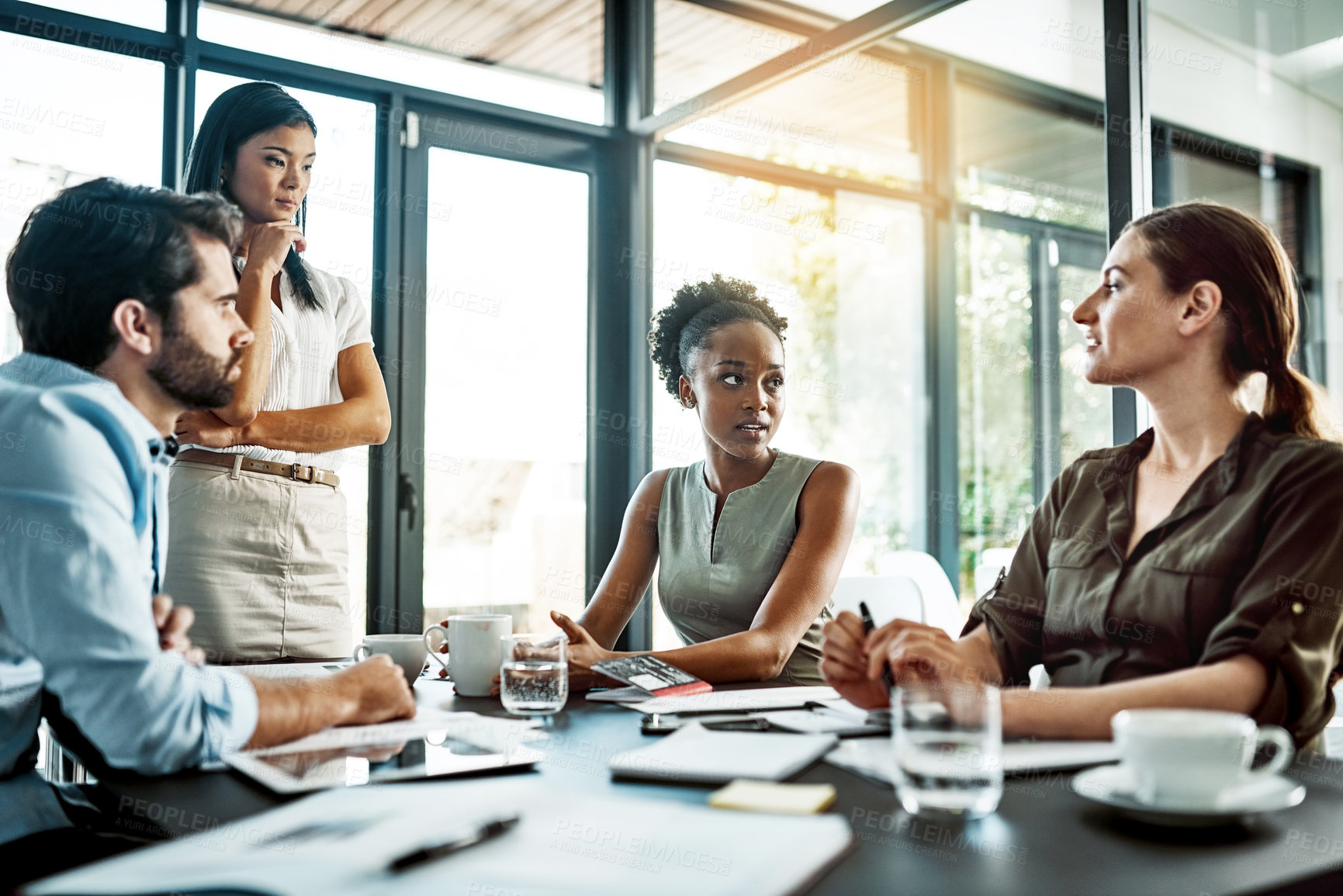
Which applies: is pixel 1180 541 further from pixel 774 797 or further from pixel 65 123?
pixel 65 123

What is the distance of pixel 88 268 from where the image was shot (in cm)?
127

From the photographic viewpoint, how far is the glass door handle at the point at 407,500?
3752mm

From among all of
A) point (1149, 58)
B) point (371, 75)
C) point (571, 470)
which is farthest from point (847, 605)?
point (371, 75)

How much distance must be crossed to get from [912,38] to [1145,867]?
4959mm

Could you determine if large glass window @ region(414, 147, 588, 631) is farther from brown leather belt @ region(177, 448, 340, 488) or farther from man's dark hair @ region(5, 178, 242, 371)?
man's dark hair @ region(5, 178, 242, 371)

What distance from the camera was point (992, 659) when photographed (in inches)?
61.9

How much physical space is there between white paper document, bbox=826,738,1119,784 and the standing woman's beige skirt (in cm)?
128

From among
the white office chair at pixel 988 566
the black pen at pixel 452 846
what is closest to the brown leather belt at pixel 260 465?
the black pen at pixel 452 846

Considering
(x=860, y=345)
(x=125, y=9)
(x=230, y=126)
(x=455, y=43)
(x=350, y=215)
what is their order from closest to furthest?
(x=230, y=126), (x=125, y=9), (x=350, y=215), (x=455, y=43), (x=860, y=345)

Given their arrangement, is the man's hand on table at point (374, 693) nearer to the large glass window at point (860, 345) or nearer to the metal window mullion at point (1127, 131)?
the metal window mullion at point (1127, 131)

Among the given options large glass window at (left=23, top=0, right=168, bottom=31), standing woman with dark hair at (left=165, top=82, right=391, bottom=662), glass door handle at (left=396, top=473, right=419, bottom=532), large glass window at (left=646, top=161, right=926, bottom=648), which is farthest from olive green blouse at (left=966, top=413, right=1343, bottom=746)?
large glass window at (left=646, top=161, right=926, bottom=648)

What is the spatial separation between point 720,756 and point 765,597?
3.36ft

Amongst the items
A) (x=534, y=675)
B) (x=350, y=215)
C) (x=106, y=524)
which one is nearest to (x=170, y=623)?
(x=106, y=524)

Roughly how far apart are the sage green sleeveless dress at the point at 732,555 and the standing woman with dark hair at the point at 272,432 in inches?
26.7
